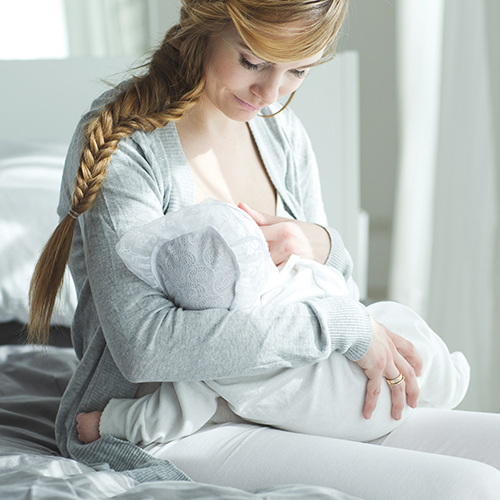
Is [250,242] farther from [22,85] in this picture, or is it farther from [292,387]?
[22,85]

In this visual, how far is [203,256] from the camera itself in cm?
87

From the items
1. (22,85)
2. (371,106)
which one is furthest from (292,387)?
(371,106)

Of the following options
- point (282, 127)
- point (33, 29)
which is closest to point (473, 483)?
point (282, 127)

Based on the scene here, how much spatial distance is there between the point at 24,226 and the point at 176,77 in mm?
777

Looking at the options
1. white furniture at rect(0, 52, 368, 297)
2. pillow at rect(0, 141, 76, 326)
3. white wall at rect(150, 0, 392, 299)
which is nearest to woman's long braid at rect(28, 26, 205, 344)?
pillow at rect(0, 141, 76, 326)

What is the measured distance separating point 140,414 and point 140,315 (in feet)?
0.51

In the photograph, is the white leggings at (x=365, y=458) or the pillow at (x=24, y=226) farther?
the pillow at (x=24, y=226)

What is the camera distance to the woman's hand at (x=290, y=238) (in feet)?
3.50

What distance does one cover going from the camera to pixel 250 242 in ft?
2.94

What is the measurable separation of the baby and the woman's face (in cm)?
23

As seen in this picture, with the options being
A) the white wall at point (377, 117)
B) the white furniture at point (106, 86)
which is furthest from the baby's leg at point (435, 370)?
the white wall at point (377, 117)

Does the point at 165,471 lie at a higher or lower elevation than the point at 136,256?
lower

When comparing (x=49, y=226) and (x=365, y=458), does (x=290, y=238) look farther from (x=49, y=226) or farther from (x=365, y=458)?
(x=49, y=226)

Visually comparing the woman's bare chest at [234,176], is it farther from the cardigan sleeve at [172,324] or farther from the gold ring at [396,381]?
the gold ring at [396,381]
